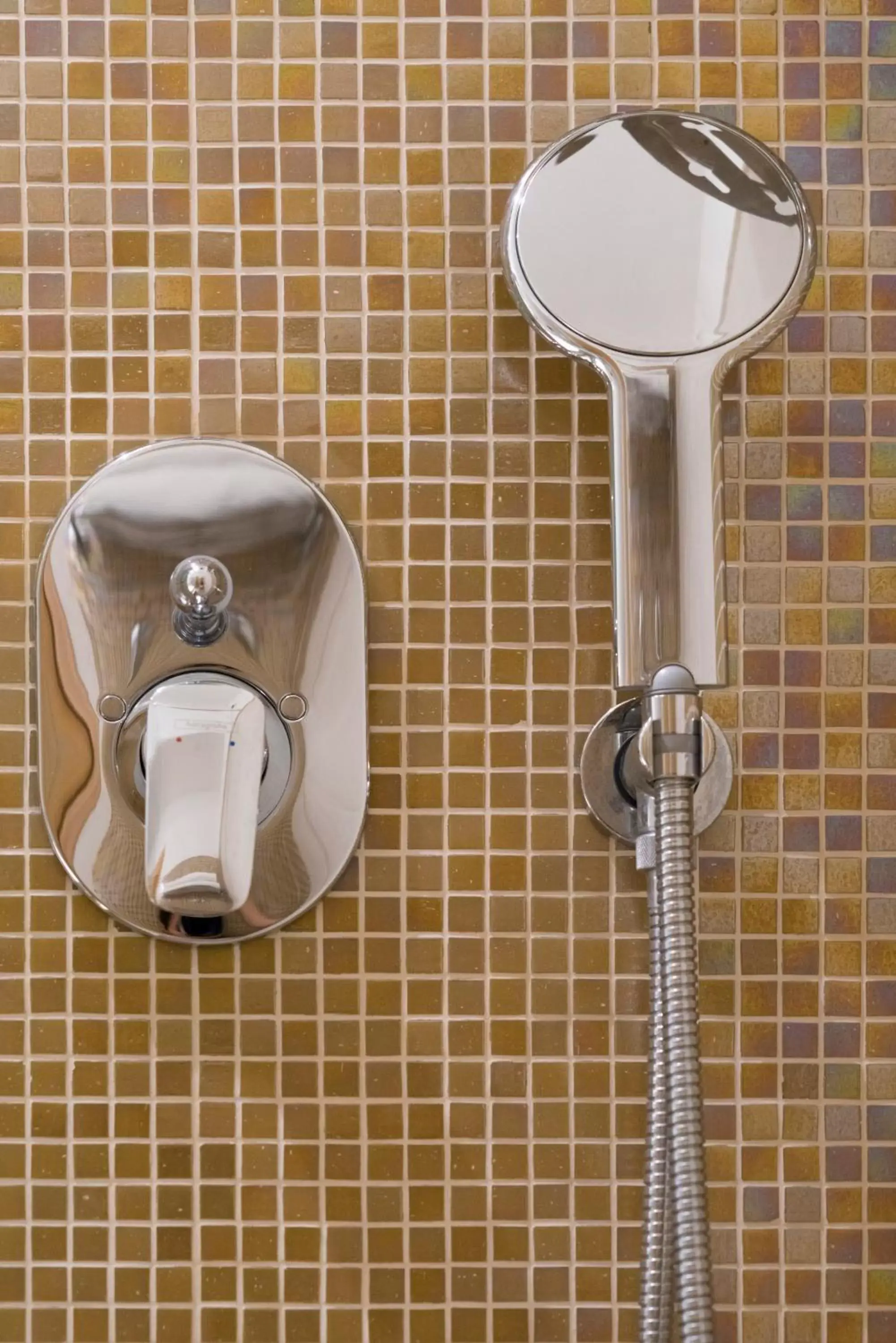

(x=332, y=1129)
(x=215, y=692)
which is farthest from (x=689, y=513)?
(x=332, y=1129)

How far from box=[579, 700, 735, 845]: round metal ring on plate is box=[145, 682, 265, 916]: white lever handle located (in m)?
0.15

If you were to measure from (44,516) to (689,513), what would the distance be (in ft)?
0.89

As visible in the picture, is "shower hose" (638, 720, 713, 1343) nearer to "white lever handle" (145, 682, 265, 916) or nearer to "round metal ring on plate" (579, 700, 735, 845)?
"round metal ring on plate" (579, 700, 735, 845)

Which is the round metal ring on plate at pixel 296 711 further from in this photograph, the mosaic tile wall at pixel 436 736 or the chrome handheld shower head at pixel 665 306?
the chrome handheld shower head at pixel 665 306

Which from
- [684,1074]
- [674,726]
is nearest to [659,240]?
[674,726]

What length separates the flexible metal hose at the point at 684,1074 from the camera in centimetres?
44

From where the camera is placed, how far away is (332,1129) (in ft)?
1.70

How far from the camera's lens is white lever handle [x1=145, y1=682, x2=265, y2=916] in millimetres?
431

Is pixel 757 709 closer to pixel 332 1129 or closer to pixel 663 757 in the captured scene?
pixel 663 757

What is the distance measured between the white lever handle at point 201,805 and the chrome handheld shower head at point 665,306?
148 mm

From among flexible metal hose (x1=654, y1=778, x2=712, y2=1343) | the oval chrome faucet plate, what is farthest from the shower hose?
the oval chrome faucet plate

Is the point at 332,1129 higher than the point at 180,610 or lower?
lower

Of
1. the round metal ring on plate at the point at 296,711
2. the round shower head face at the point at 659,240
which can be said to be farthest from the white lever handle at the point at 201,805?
the round shower head face at the point at 659,240

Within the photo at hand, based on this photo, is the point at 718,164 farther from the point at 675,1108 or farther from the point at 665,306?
the point at 675,1108
